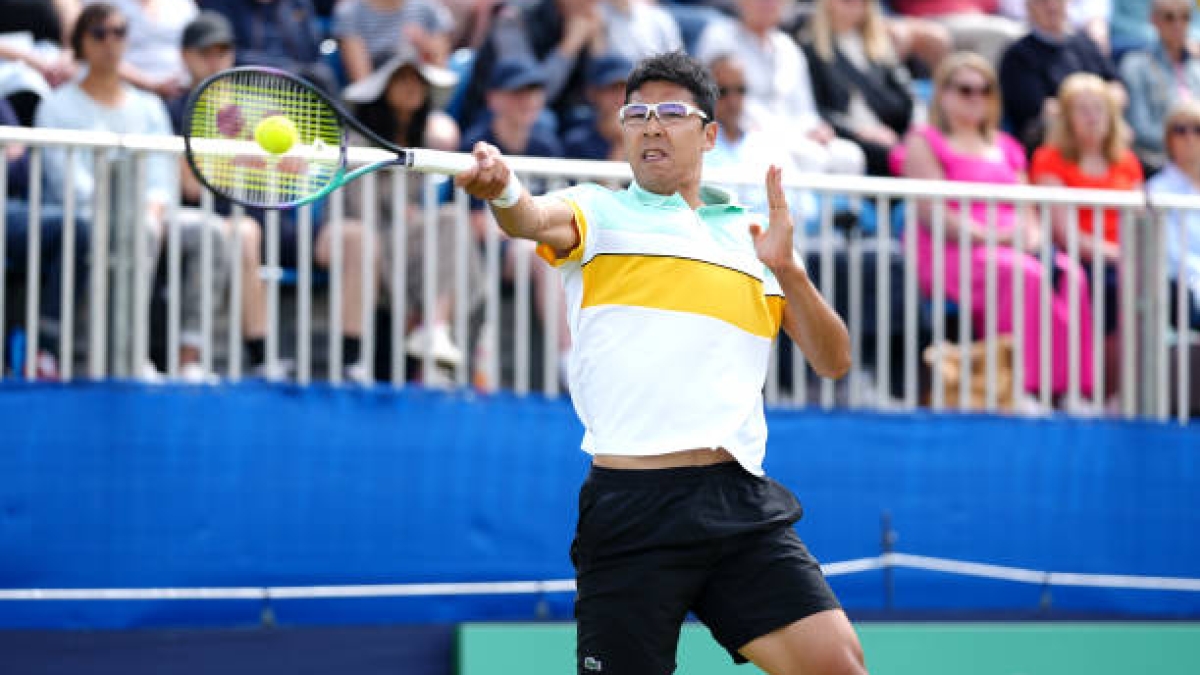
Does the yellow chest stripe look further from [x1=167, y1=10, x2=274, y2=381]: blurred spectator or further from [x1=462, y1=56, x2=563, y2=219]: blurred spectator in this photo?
[x1=462, y1=56, x2=563, y2=219]: blurred spectator

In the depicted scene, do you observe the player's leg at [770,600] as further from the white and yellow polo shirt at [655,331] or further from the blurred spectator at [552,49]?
the blurred spectator at [552,49]

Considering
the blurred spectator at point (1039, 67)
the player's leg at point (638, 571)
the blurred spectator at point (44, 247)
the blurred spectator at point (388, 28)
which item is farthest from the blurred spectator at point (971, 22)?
the player's leg at point (638, 571)

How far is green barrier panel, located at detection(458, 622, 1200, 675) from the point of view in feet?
21.3

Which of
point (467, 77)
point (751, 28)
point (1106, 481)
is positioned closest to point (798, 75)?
point (751, 28)

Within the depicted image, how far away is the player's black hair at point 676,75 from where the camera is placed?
470 cm

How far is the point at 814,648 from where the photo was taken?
4473mm

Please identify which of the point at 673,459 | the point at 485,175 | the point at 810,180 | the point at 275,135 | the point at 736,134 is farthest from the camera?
the point at 736,134

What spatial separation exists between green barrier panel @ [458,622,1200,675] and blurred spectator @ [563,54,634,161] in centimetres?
251

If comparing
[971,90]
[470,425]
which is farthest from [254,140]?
[971,90]

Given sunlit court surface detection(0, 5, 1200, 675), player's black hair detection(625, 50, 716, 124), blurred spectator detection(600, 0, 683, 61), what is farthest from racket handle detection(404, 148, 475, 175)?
blurred spectator detection(600, 0, 683, 61)

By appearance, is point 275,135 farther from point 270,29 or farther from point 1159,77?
point 1159,77

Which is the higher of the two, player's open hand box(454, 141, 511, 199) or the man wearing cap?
the man wearing cap

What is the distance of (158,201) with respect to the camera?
6672 mm

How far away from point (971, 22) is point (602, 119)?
3438 millimetres
